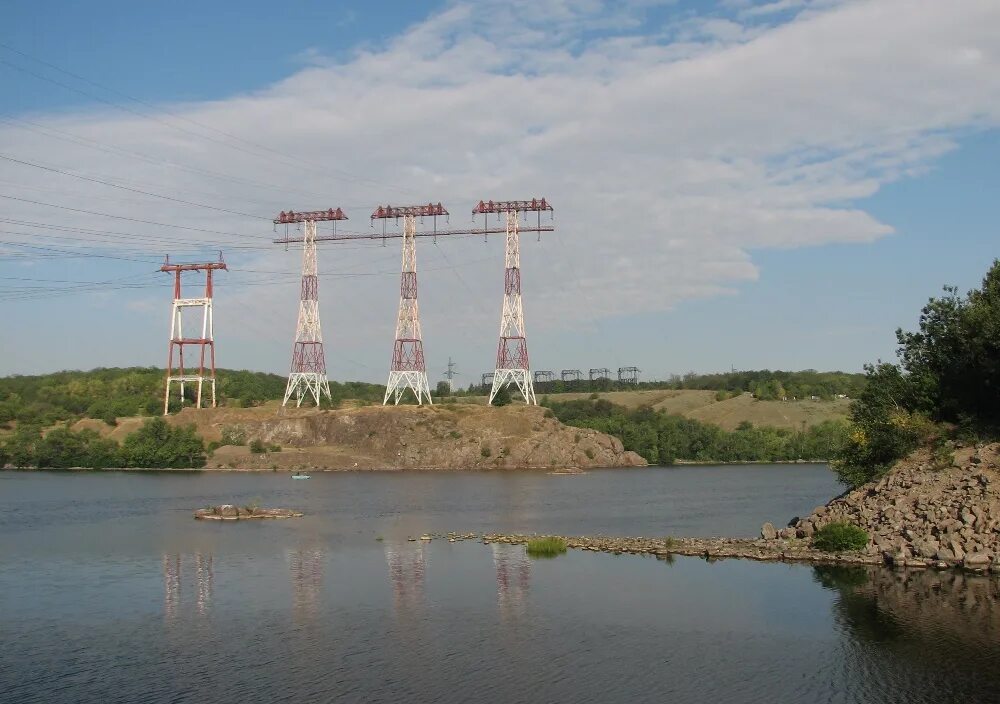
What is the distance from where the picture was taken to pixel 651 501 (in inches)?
2549

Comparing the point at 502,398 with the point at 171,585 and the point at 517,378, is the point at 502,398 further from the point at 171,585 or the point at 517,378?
the point at 171,585

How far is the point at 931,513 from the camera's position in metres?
35.1

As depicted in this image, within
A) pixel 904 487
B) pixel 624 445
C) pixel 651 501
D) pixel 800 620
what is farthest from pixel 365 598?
pixel 624 445

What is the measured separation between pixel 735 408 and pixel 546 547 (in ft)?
367

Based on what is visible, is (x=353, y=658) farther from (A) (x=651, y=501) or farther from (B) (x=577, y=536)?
(A) (x=651, y=501)

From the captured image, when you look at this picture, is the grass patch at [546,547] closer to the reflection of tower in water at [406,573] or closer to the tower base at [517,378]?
the reflection of tower in water at [406,573]

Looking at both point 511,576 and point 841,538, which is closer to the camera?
point 511,576

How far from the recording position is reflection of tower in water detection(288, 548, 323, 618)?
99.0 feet

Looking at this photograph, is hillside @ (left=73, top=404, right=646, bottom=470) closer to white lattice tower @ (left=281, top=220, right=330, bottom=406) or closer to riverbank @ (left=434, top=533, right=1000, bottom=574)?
white lattice tower @ (left=281, top=220, right=330, bottom=406)

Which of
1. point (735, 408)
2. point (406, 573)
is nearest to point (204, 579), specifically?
point (406, 573)

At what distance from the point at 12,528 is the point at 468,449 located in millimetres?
56212

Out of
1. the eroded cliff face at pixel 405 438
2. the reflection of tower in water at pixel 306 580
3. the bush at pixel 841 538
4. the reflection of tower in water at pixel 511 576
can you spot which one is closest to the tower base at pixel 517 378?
the eroded cliff face at pixel 405 438

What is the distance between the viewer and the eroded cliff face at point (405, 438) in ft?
331

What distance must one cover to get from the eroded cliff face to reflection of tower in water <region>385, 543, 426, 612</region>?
190ft
